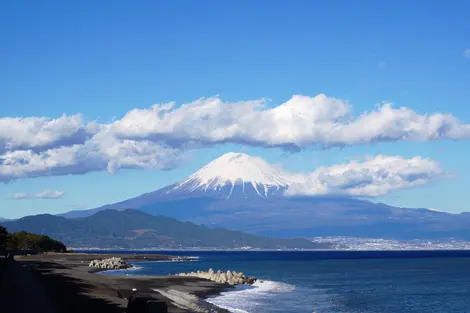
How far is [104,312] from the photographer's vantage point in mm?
39438

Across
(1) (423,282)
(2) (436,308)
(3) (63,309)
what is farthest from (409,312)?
(1) (423,282)

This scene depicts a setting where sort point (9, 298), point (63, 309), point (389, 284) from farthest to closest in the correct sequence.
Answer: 1. point (389, 284)
2. point (9, 298)
3. point (63, 309)

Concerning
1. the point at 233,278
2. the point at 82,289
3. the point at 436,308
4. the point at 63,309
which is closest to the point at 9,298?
the point at 63,309

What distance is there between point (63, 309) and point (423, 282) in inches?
2975

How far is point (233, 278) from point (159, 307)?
75.4 metres

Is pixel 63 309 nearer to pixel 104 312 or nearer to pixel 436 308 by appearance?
pixel 104 312

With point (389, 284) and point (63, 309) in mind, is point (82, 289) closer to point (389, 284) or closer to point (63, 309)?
point (63, 309)

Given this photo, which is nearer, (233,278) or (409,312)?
(409,312)

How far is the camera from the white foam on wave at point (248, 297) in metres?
58.3

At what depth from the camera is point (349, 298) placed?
7306 cm

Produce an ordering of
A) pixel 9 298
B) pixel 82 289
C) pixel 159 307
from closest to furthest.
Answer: pixel 159 307
pixel 9 298
pixel 82 289

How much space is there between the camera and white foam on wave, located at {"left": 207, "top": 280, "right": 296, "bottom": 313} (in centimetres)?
5827

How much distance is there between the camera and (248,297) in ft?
227

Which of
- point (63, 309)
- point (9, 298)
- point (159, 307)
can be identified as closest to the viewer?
point (159, 307)
